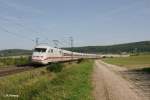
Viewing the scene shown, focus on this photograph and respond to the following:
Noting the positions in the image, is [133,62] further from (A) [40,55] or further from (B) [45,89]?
(B) [45,89]

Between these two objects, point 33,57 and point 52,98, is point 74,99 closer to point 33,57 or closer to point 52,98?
point 52,98

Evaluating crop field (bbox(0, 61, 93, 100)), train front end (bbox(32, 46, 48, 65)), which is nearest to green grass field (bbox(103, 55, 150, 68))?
train front end (bbox(32, 46, 48, 65))

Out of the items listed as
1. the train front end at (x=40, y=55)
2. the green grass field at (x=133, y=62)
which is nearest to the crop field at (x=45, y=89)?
the train front end at (x=40, y=55)

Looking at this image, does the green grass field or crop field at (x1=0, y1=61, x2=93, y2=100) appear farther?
the green grass field

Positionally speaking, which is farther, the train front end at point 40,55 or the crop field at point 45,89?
the train front end at point 40,55

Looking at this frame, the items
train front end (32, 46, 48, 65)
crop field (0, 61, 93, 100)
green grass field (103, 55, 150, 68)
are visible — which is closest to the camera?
crop field (0, 61, 93, 100)

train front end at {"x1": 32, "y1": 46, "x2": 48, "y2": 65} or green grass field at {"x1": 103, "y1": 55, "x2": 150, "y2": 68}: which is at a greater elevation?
train front end at {"x1": 32, "y1": 46, "x2": 48, "y2": 65}

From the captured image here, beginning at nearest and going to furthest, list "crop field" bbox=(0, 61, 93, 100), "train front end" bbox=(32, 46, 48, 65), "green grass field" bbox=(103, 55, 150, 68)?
1. "crop field" bbox=(0, 61, 93, 100)
2. "train front end" bbox=(32, 46, 48, 65)
3. "green grass field" bbox=(103, 55, 150, 68)

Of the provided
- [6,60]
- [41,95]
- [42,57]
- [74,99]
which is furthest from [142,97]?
[6,60]

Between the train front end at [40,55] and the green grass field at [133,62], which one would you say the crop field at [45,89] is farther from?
the green grass field at [133,62]

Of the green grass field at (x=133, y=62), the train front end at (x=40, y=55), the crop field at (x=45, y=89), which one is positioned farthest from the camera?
the green grass field at (x=133, y=62)

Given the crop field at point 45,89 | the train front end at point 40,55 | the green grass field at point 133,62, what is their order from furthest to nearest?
the green grass field at point 133,62
the train front end at point 40,55
the crop field at point 45,89

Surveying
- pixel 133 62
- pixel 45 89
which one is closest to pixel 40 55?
pixel 45 89

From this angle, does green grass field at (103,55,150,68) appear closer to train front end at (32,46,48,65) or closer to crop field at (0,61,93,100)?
train front end at (32,46,48,65)
